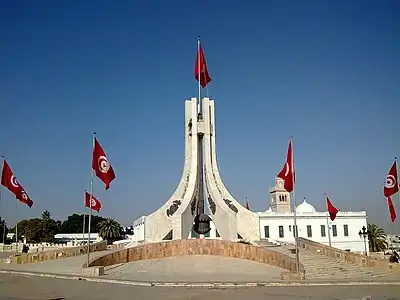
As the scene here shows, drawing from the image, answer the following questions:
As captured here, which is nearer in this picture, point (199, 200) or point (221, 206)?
point (221, 206)

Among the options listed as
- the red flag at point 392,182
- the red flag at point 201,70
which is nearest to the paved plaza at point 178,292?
the red flag at point 392,182

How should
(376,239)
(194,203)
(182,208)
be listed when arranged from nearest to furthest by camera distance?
1. (182,208)
2. (194,203)
3. (376,239)

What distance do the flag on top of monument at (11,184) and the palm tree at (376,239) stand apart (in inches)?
1422

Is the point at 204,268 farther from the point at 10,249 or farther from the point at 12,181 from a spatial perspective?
the point at 10,249

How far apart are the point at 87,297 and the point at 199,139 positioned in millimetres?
24720

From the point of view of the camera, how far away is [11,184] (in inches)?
885

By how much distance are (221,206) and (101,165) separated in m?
15.7

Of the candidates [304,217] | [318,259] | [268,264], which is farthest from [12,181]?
[304,217]

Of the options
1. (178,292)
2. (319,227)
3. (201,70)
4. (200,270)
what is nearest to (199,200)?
(201,70)

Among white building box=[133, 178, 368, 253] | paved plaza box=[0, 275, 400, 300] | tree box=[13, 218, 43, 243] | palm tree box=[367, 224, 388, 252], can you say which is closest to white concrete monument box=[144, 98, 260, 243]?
white building box=[133, 178, 368, 253]

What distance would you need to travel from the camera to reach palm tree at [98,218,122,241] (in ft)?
160

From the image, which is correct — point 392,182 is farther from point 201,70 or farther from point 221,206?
point 201,70

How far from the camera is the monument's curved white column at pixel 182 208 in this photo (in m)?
30.0

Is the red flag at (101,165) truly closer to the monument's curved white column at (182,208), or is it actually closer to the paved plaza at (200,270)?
the paved plaza at (200,270)
